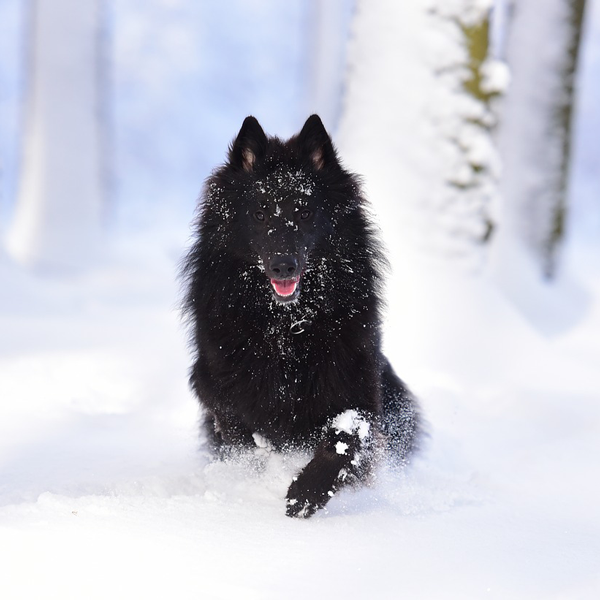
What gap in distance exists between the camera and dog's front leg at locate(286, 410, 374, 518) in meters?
3.46

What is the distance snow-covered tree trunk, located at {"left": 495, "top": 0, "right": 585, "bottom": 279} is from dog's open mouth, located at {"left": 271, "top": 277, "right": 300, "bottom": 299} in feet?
20.7

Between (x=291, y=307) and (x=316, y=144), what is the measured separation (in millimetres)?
812

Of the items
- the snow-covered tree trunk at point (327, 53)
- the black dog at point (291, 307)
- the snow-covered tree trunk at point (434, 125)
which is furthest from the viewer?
the snow-covered tree trunk at point (327, 53)

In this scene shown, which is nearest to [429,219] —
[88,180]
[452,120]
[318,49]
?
[452,120]

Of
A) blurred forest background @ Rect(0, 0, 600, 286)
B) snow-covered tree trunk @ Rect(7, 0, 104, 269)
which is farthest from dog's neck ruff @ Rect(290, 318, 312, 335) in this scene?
snow-covered tree trunk @ Rect(7, 0, 104, 269)

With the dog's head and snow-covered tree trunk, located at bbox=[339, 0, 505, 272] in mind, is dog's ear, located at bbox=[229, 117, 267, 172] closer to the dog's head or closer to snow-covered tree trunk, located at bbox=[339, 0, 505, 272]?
the dog's head

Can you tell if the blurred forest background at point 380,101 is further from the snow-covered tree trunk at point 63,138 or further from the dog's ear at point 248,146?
the dog's ear at point 248,146

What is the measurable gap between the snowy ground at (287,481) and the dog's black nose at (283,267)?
3.03 ft

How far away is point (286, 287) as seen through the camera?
144 inches

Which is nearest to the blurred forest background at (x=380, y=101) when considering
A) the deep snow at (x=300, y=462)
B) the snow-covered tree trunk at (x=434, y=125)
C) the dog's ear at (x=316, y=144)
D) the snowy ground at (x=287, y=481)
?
the snow-covered tree trunk at (x=434, y=125)

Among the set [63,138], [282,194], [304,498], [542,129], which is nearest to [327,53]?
[63,138]

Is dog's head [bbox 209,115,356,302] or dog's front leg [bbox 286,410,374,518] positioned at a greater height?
dog's head [bbox 209,115,356,302]

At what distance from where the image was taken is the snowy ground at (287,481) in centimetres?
260

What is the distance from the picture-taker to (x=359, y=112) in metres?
6.77
